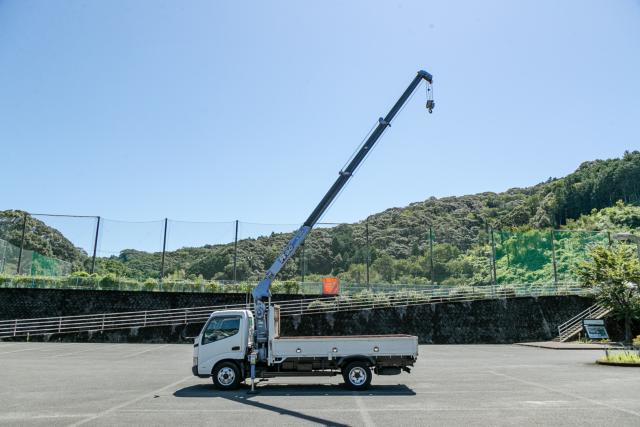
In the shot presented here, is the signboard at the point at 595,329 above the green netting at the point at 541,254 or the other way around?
the other way around

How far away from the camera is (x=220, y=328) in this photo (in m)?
13.0

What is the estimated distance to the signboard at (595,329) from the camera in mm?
30000

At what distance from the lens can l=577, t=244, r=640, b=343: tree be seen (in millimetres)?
30422

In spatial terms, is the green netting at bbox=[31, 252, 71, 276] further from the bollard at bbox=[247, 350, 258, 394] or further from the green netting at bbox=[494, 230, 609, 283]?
the green netting at bbox=[494, 230, 609, 283]

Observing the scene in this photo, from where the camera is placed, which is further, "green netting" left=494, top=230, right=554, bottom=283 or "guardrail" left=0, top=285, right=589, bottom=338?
"green netting" left=494, top=230, right=554, bottom=283

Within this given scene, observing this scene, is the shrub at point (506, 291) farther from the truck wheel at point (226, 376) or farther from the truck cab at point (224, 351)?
the truck wheel at point (226, 376)

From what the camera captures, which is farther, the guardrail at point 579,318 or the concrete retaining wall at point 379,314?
the guardrail at point 579,318

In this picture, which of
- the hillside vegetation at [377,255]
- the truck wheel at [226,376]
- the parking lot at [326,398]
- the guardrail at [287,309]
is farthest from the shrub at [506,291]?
the truck wheel at [226,376]

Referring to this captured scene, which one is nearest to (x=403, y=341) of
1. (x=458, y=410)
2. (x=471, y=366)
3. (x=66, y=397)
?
(x=458, y=410)

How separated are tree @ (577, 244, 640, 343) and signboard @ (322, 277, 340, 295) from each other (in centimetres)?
1892

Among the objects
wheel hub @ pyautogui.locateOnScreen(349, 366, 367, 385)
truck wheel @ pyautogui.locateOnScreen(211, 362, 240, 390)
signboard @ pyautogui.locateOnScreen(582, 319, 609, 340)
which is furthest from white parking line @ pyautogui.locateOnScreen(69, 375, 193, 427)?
signboard @ pyautogui.locateOnScreen(582, 319, 609, 340)

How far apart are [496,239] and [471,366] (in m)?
28.5

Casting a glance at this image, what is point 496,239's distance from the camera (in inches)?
1737

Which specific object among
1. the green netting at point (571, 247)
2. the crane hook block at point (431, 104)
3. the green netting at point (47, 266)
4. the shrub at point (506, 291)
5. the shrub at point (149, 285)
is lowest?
the shrub at point (506, 291)
